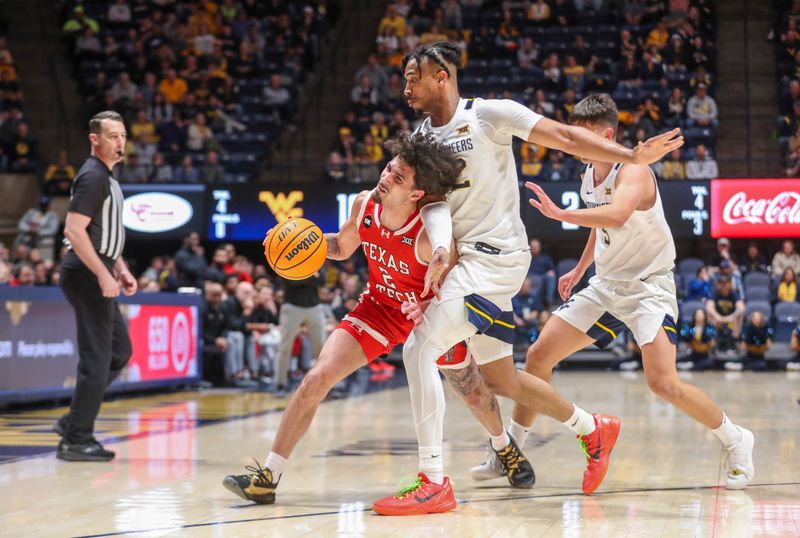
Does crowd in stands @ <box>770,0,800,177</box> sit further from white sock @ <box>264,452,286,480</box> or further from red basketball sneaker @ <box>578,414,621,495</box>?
white sock @ <box>264,452,286,480</box>

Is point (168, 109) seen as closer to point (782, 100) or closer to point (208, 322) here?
point (208, 322)

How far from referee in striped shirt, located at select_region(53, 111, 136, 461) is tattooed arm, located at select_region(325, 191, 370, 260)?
1656mm

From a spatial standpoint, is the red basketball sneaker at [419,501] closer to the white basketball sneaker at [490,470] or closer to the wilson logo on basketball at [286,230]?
the white basketball sneaker at [490,470]

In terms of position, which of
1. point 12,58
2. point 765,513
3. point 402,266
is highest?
point 12,58

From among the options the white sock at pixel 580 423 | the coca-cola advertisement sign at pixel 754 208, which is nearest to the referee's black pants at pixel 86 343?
the white sock at pixel 580 423

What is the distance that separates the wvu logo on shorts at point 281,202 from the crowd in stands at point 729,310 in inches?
142

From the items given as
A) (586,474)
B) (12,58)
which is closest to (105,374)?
(586,474)

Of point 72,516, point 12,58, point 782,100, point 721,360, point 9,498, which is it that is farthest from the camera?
point 12,58

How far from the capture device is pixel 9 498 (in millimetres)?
4793

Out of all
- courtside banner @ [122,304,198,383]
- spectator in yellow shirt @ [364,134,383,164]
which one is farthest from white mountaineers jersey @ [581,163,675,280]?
spectator in yellow shirt @ [364,134,383,164]

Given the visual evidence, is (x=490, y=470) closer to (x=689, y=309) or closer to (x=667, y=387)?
(x=667, y=387)

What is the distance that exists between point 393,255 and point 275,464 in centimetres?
103

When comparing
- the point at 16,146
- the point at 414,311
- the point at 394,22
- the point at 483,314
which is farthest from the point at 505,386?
the point at 394,22

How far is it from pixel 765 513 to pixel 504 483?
1.33 metres
